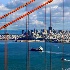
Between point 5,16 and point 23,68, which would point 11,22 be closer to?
point 5,16

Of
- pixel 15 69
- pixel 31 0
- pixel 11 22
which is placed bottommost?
pixel 15 69

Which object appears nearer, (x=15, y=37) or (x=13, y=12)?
(x=13, y=12)

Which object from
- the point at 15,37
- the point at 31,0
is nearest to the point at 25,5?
the point at 31,0

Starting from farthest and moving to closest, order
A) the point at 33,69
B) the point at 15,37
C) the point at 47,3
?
the point at 15,37 → the point at 33,69 → the point at 47,3

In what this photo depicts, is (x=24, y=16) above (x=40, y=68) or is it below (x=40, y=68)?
above

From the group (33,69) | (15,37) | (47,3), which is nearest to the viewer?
(47,3)

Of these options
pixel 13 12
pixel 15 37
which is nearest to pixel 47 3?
pixel 13 12

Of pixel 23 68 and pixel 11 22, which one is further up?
pixel 11 22

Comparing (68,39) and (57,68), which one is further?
(68,39)

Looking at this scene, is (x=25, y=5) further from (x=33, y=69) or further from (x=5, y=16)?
(x=33, y=69)
